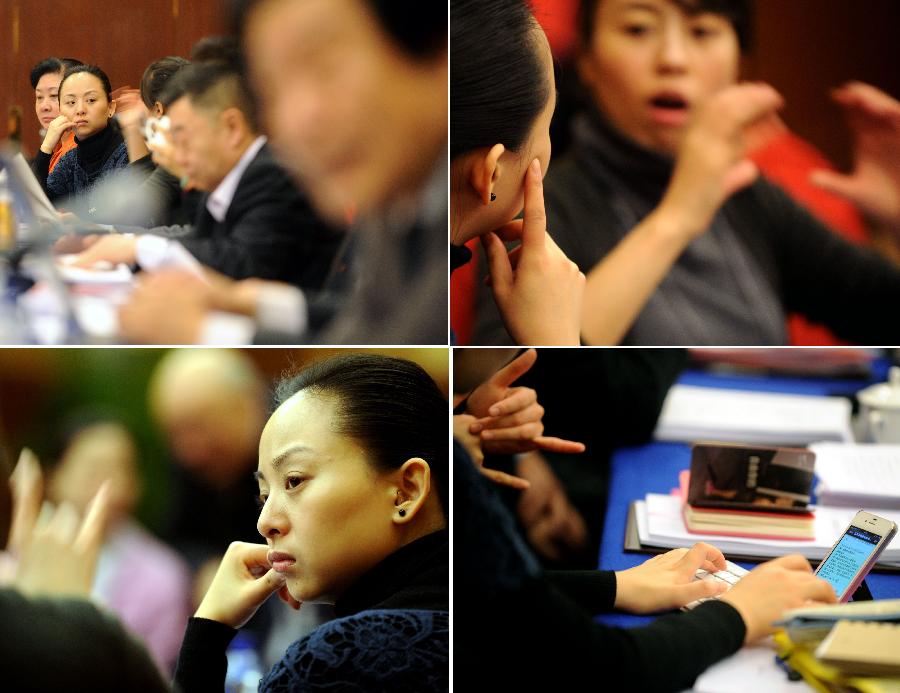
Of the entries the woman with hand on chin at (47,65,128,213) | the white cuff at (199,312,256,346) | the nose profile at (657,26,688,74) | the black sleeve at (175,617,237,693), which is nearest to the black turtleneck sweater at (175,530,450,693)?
the black sleeve at (175,617,237,693)

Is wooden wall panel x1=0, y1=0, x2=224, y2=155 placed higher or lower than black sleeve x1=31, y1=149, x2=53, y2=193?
higher

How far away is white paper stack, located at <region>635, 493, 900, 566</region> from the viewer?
5.47ft

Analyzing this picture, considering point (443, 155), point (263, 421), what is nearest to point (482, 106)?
point (443, 155)

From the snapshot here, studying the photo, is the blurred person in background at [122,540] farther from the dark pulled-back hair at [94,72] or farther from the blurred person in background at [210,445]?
the dark pulled-back hair at [94,72]

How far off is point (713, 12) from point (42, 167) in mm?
1187

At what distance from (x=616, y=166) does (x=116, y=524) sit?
3.49 ft

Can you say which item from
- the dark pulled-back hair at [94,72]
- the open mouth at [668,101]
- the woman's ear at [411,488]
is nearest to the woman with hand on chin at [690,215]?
the open mouth at [668,101]

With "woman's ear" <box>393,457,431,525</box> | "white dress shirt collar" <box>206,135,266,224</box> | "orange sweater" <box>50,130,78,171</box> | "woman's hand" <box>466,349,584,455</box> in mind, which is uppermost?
"orange sweater" <box>50,130,78,171</box>

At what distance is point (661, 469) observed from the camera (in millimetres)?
1792

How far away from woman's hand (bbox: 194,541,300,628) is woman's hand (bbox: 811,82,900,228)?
1153mm

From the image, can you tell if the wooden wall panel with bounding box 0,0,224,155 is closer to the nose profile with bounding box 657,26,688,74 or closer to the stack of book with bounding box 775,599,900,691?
the nose profile with bounding box 657,26,688,74

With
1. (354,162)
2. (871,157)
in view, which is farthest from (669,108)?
(354,162)

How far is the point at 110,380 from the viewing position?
5.66 ft

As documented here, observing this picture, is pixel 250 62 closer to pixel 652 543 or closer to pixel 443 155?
pixel 443 155
